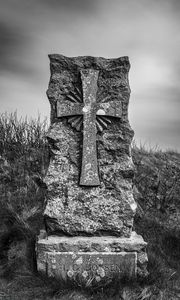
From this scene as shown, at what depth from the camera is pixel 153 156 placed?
846 cm

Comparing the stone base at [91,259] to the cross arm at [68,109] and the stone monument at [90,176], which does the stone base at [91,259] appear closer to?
the stone monument at [90,176]

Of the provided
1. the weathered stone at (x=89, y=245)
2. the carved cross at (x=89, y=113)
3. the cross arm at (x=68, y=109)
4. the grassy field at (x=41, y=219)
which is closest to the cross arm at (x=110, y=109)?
the carved cross at (x=89, y=113)

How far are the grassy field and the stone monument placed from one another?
212mm

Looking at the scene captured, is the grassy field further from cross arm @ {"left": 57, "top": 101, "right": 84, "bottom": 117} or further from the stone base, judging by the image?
cross arm @ {"left": 57, "top": 101, "right": 84, "bottom": 117}

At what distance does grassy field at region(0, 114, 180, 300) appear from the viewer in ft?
13.4

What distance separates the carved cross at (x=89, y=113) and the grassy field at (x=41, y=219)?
1.09 m

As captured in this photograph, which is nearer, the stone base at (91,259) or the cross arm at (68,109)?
the stone base at (91,259)

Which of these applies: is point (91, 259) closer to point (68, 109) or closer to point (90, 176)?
point (90, 176)

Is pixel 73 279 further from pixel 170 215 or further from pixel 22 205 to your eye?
pixel 170 215

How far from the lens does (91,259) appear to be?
4.25 metres

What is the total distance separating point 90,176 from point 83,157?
217 mm

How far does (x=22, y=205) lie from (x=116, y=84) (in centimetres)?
232

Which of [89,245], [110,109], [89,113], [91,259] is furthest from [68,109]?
[91,259]

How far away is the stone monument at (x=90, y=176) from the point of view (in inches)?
168
